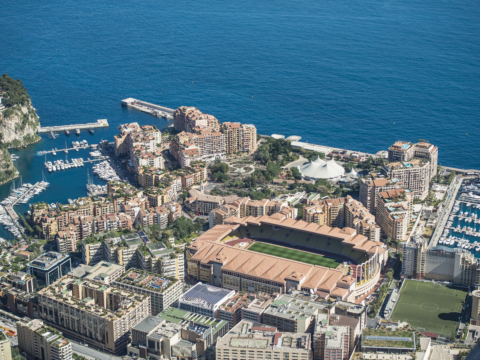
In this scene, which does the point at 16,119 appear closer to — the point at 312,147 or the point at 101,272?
the point at 312,147

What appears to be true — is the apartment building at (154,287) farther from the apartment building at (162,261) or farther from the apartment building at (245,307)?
the apartment building at (245,307)

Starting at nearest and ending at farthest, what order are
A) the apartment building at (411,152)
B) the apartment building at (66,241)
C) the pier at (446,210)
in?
the apartment building at (66,241) → the pier at (446,210) → the apartment building at (411,152)

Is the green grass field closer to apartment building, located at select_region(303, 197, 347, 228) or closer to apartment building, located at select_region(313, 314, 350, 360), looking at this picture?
apartment building, located at select_region(303, 197, 347, 228)

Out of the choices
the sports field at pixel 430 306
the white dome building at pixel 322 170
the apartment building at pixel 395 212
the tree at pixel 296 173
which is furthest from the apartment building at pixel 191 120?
the sports field at pixel 430 306

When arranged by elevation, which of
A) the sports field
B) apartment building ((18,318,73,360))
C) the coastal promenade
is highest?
the coastal promenade

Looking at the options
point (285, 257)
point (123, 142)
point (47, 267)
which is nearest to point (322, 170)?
point (285, 257)

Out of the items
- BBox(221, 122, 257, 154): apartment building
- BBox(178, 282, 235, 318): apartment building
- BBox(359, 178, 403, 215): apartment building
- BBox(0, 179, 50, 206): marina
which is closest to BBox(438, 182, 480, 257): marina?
BBox(359, 178, 403, 215): apartment building
